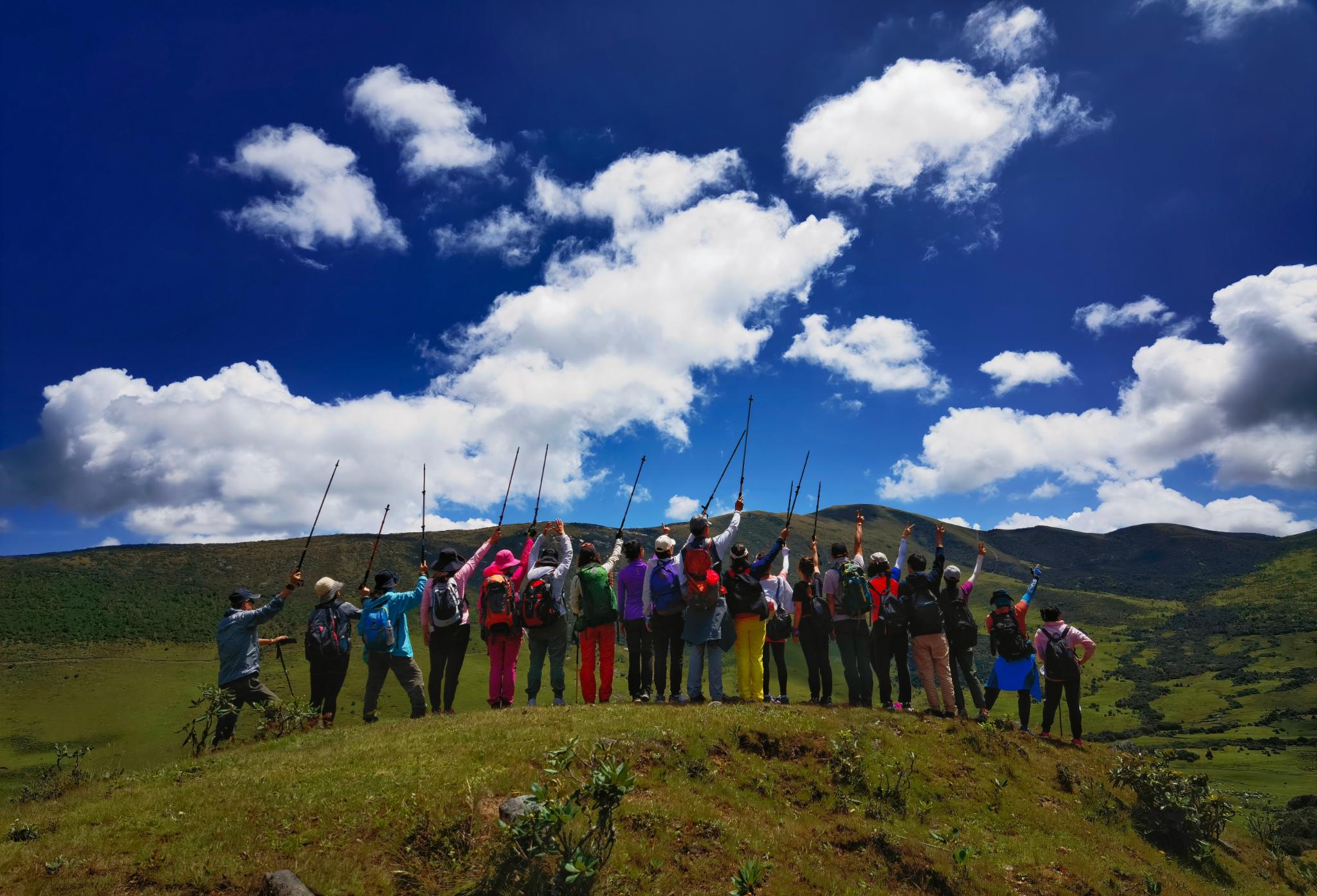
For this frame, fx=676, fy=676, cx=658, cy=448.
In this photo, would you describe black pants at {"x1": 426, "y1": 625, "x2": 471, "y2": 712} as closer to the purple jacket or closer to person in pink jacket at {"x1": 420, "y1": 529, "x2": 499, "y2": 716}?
person in pink jacket at {"x1": 420, "y1": 529, "x2": 499, "y2": 716}

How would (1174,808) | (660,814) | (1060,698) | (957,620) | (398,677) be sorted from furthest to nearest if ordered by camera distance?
(957,620) → (1060,698) → (398,677) → (1174,808) → (660,814)

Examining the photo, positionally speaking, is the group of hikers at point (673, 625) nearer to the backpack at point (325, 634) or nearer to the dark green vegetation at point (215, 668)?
the backpack at point (325, 634)

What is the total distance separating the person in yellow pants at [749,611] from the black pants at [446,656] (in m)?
5.22

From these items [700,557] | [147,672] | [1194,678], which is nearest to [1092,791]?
[700,557]

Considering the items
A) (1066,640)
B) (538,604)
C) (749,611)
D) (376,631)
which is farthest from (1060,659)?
(376,631)

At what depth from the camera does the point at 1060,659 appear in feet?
44.7

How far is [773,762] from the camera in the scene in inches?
406

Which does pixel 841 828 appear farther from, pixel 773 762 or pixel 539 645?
pixel 539 645

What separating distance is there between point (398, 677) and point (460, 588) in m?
1.96

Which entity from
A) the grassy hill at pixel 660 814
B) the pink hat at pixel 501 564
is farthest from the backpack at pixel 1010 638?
the pink hat at pixel 501 564

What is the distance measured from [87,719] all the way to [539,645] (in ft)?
274

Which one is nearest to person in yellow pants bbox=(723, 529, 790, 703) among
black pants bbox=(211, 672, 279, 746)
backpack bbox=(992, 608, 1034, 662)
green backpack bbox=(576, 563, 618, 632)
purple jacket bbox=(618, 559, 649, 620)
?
purple jacket bbox=(618, 559, 649, 620)

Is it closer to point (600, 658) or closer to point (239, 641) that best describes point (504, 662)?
point (600, 658)

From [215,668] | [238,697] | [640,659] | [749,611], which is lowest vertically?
[215,668]
